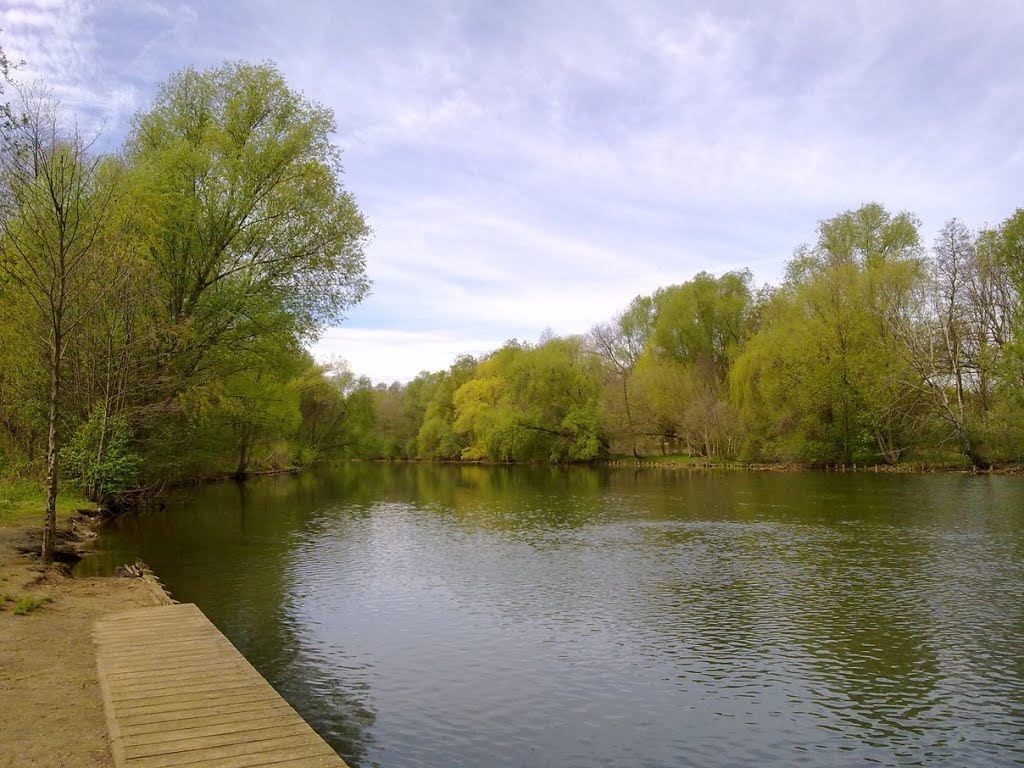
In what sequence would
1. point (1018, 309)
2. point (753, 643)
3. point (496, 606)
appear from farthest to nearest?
point (1018, 309), point (496, 606), point (753, 643)

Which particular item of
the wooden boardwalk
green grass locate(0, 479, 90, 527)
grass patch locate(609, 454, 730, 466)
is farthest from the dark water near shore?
grass patch locate(609, 454, 730, 466)

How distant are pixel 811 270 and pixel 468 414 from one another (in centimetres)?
4046

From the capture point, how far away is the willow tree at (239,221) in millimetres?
26500

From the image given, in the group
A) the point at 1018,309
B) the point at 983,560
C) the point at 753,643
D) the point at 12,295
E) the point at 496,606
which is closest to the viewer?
the point at 753,643

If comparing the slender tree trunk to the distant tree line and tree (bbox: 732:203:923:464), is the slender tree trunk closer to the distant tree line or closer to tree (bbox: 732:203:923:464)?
the distant tree line

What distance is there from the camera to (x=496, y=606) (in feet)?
50.7

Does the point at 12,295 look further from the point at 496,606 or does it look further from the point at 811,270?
the point at 811,270

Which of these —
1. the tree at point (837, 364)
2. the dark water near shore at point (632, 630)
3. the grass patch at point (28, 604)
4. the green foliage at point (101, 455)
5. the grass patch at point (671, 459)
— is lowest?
the dark water near shore at point (632, 630)

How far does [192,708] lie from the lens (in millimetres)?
7828

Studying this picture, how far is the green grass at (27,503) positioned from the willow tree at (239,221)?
4803mm

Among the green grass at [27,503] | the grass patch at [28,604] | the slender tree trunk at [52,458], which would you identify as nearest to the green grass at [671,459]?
the green grass at [27,503]

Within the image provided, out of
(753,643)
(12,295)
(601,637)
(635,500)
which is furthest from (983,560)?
(12,295)

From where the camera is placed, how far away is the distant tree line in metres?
47.8

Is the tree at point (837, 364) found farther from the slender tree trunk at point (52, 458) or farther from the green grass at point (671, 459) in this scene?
the slender tree trunk at point (52, 458)
